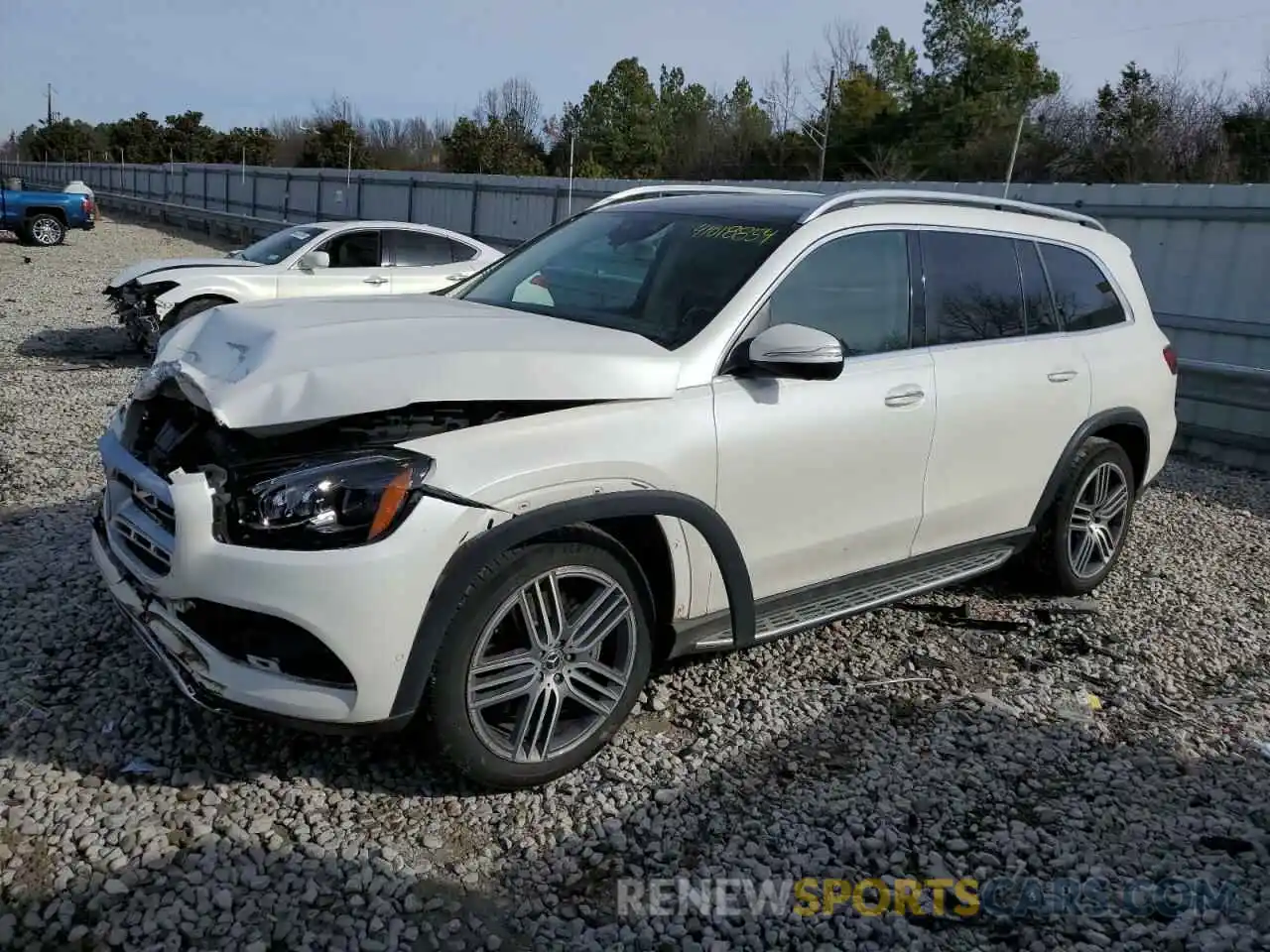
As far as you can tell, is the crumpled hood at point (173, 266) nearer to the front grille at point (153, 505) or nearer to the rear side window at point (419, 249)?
the rear side window at point (419, 249)

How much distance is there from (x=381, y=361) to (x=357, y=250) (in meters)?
8.78

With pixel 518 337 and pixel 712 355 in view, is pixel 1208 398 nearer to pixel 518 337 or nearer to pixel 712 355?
pixel 712 355

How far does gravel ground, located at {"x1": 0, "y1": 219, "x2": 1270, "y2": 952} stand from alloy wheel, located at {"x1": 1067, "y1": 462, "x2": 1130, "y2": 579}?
1.33 ft

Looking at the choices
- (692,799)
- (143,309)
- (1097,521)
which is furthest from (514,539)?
(143,309)

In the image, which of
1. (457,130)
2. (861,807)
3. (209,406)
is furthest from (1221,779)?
(457,130)

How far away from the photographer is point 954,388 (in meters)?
4.14

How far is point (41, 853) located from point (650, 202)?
331cm

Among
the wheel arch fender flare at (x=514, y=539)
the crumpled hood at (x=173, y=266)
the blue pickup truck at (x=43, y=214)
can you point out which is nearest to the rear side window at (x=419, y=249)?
the crumpled hood at (x=173, y=266)

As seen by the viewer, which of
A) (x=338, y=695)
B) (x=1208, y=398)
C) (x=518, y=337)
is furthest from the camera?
(x=1208, y=398)

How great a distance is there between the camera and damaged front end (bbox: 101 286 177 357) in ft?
31.9

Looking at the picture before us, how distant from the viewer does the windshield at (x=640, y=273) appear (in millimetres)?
3633

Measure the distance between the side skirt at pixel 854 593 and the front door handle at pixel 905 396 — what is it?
0.68 meters

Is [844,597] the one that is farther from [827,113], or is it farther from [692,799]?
[827,113]

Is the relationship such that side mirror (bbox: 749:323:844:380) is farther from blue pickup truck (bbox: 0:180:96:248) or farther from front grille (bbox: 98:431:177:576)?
blue pickup truck (bbox: 0:180:96:248)
